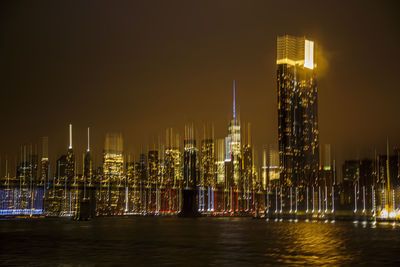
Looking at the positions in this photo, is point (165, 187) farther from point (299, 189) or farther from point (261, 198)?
point (299, 189)

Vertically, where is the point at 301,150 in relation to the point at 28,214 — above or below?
above

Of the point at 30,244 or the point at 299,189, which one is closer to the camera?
the point at 30,244

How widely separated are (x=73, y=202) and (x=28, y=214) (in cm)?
1522

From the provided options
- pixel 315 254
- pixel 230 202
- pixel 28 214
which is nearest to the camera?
pixel 315 254

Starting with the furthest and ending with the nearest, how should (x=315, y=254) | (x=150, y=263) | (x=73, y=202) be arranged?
1. (x=73, y=202)
2. (x=315, y=254)
3. (x=150, y=263)

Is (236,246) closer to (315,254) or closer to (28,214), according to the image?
(315,254)

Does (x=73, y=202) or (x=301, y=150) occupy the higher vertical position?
(x=301, y=150)

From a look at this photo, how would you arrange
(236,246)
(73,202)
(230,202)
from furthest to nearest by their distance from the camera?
(230,202), (73,202), (236,246)

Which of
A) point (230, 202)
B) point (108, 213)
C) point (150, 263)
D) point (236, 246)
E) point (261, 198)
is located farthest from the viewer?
point (261, 198)

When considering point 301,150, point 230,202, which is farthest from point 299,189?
point 230,202

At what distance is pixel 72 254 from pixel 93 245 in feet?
17.3

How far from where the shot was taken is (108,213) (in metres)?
108

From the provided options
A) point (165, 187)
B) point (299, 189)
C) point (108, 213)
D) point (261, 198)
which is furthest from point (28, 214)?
point (299, 189)

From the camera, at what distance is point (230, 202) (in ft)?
413
